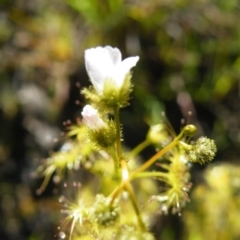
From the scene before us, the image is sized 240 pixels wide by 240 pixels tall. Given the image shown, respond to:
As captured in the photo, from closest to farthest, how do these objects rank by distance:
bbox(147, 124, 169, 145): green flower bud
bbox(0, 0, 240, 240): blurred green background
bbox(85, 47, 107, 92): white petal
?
bbox(85, 47, 107, 92): white petal
bbox(147, 124, 169, 145): green flower bud
bbox(0, 0, 240, 240): blurred green background

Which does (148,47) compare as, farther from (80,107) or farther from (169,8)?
(80,107)

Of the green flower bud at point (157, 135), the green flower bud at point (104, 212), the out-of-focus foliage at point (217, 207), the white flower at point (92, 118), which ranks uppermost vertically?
the white flower at point (92, 118)

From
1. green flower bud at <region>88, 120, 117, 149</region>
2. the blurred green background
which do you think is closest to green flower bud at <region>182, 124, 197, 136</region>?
green flower bud at <region>88, 120, 117, 149</region>

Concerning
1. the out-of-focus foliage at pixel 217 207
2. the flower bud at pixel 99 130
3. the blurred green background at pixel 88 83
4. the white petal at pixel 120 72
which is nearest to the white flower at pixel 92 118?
the flower bud at pixel 99 130

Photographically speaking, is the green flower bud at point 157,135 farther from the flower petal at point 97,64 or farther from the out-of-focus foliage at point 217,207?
the out-of-focus foliage at point 217,207

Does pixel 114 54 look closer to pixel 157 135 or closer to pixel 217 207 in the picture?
pixel 157 135

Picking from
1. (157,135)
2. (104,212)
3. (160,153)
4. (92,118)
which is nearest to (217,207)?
(157,135)

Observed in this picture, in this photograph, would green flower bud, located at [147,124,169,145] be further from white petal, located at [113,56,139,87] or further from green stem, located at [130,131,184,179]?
white petal, located at [113,56,139,87]
